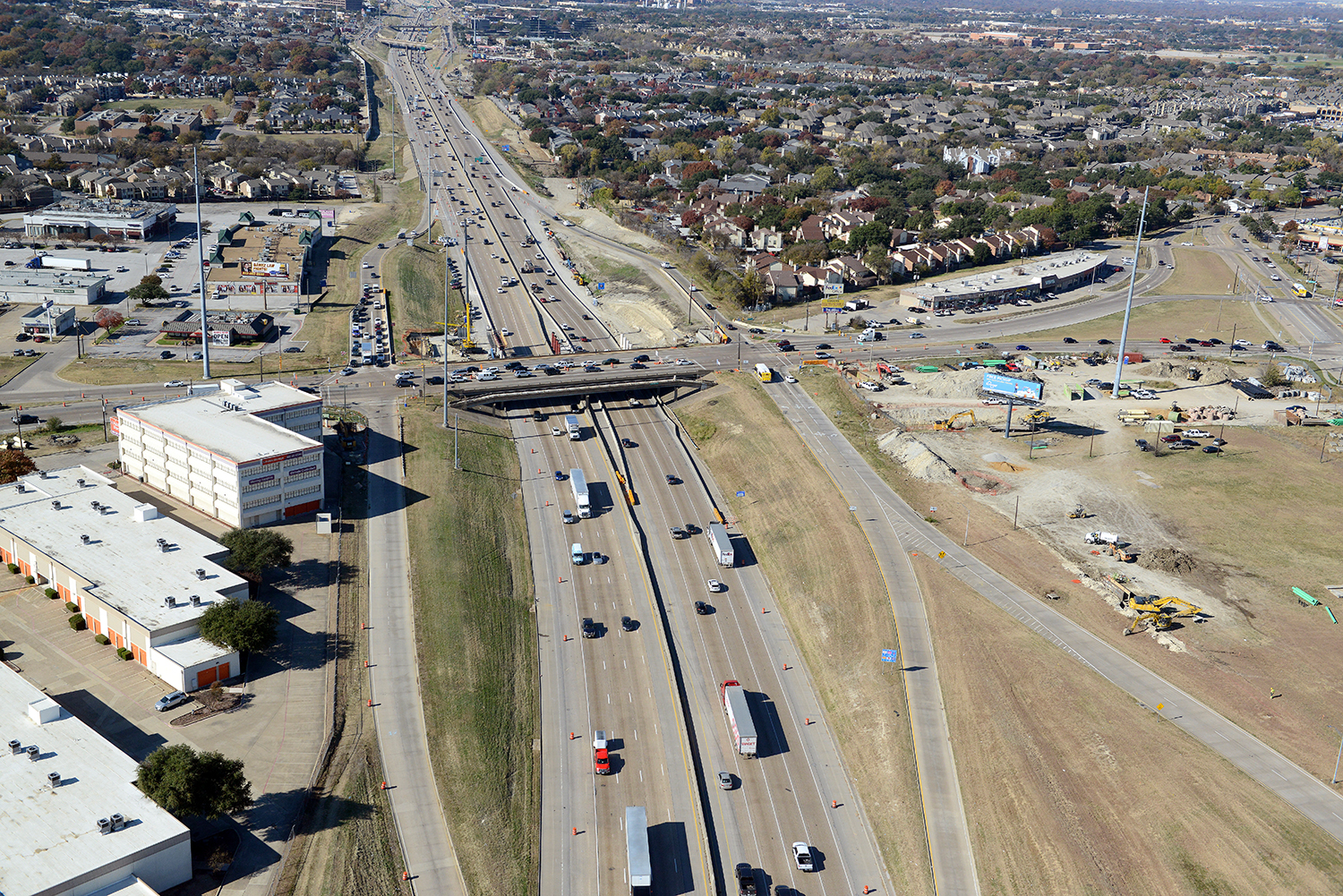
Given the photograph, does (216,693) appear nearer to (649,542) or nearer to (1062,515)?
(649,542)

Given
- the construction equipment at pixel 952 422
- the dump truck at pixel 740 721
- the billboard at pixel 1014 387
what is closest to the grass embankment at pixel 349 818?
the dump truck at pixel 740 721

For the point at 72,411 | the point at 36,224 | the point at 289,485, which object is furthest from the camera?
the point at 36,224

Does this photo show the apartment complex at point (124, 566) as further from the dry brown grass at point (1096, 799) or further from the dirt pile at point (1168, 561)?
the dirt pile at point (1168, 561)

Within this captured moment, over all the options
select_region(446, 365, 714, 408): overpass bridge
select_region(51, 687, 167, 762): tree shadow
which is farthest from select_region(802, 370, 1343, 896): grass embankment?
select_region(51, 687, 167, 762): tree shadow

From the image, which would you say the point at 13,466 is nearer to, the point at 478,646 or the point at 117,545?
the point at 117,545

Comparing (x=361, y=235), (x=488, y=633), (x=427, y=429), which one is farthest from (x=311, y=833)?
(x=361, y=235)

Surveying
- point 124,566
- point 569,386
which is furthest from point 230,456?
point 569,386
